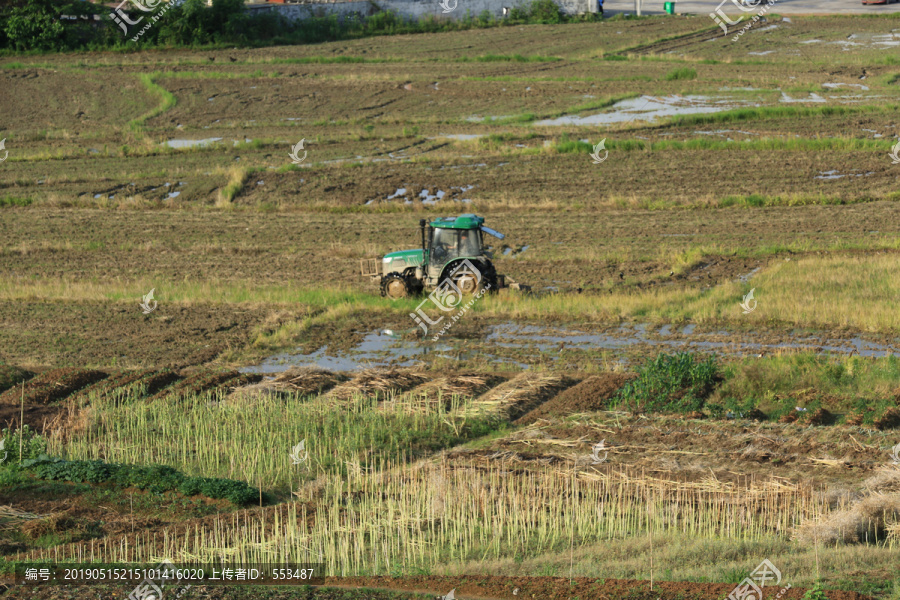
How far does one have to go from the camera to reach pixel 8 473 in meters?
11.8

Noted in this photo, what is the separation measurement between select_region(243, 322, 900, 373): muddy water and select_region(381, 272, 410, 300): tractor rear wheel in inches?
60.5

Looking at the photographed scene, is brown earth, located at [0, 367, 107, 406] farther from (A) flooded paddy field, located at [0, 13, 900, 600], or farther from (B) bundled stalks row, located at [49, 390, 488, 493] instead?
(B) bundled stalks row, located at [49, 390, 488, 493]

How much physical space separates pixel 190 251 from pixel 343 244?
4.01m

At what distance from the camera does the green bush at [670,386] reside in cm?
1388

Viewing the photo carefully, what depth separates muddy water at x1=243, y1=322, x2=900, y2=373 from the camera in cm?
1643

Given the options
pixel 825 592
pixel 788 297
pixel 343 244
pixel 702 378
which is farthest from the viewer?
pixel 343 244

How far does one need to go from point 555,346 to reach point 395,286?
163 inches

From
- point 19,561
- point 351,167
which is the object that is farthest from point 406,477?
point 351,167

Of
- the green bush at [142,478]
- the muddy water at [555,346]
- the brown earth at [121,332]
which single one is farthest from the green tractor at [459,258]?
the green bush at [142,478]

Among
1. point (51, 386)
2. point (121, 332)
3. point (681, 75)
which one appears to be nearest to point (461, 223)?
point (121, 332)

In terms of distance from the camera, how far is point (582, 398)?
1421cm

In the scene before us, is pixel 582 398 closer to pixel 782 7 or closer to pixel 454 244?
pixel 454 244

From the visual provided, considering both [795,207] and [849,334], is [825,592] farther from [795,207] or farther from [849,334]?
[795,207]

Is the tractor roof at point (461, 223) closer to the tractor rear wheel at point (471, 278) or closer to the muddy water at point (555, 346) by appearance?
the tractor rear wheel at point (471, 278)
